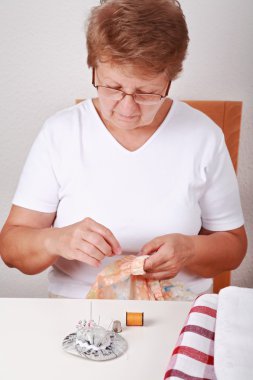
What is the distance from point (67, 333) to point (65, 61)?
1.34 metres

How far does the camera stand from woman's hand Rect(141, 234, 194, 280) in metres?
1.27

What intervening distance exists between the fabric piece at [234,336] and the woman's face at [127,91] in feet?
1.77

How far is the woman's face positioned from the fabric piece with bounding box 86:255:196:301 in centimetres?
33

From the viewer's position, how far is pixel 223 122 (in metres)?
1.87

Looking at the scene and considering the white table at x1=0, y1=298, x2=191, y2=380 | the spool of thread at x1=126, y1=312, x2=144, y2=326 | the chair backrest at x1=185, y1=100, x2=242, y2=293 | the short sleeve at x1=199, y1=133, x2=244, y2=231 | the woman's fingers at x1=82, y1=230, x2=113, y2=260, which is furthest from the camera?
the chair backrest at x1=185, y1=100, x2=242, y2=293

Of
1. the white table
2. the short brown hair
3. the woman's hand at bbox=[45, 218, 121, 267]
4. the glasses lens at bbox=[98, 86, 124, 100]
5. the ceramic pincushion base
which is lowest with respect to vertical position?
the white table

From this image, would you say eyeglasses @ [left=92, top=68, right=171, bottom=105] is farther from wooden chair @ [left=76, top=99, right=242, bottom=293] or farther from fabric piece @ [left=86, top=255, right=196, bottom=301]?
wooden chair @ [left=76, top=99, right=242, bottom=293]

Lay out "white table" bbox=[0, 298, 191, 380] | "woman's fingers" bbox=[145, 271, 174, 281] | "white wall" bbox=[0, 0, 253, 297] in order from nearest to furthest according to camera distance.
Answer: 1. "white table" bbox=[0, 298, 191, 380]
2. "woman's fingers" bbox=[145, 271, 174, 281]
3. "white wall" bbox=[0, 0, 253, 297]

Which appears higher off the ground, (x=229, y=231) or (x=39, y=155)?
(x=39, y=155)

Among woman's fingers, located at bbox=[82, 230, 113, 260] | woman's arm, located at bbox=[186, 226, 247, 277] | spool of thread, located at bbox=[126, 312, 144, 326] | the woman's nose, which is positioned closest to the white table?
spool of thread, located at bbox=[126, 312, 144, 326]

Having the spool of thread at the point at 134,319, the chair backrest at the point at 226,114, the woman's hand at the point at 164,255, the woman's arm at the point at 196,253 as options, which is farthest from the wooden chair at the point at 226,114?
the spool of thread at the point at 134,319

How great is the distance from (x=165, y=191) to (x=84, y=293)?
33 cm

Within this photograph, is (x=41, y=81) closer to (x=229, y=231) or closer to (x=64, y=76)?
(x=64, y=76)

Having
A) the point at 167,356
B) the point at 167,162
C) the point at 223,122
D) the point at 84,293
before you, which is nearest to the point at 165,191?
the point at 167,162
